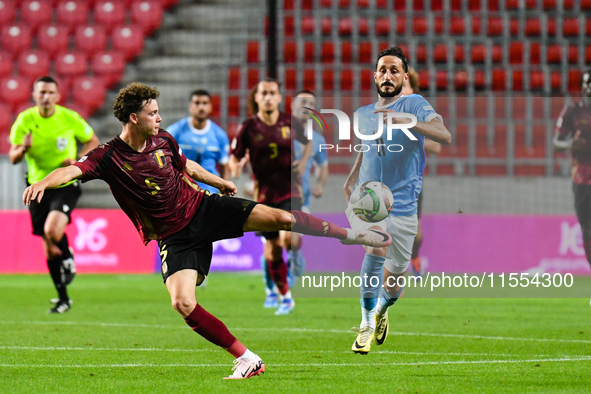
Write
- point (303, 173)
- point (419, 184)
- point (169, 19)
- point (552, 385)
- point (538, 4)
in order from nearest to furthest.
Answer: point (552, 385), point (419, 184), point (303, 173), point (538, 4), point (169, 19)

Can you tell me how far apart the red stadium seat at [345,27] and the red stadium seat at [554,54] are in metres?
3.90

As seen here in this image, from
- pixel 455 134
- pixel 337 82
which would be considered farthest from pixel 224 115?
pixel 455 134

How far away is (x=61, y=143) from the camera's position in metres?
9.47

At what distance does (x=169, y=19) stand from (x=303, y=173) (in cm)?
1027

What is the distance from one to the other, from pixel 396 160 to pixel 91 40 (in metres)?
14.2

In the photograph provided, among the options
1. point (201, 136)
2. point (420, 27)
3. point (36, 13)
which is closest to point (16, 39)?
point (36, 13)

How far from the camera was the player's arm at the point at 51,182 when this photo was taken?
493 centimetres

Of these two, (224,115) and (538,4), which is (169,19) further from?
(538,4)

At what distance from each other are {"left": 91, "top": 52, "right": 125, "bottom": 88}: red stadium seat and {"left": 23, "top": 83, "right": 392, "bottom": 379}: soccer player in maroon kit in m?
13.1

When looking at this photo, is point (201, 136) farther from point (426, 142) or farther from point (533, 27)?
point (533, 27)

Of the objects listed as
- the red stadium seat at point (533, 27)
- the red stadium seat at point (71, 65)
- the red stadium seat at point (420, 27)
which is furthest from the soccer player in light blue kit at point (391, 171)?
the red stadium seat at point (71, 65)

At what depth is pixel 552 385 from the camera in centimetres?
513

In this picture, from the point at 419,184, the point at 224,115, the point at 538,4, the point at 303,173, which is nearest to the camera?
the point at 419,184

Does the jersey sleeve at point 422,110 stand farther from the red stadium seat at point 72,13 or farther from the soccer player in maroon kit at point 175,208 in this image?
the red stadium seat at point 72,13
